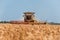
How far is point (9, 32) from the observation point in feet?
26.0

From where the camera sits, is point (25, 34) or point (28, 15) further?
point (28, 15)

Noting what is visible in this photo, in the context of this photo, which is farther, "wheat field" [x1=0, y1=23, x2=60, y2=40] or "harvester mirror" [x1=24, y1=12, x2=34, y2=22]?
"harvester mirror" [x1=24, y1=12, x2=34, y2=22]

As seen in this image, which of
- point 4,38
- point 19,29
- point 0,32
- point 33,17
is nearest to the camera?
point 4,38

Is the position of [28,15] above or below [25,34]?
below

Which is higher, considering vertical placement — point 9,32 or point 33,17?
point 9,32

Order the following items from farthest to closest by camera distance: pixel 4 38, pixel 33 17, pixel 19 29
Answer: pixel 33 17
pixel 19 29
pixel 4 38

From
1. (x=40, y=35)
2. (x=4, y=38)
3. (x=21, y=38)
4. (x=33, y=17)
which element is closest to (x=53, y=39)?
(x=40, y=35)

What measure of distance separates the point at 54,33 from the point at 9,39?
192cm

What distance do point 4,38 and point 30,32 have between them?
1170 millimetres

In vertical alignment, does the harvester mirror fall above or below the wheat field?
below

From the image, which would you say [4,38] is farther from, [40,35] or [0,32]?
[40,35]

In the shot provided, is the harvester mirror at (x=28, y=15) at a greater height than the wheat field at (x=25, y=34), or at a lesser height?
lesser

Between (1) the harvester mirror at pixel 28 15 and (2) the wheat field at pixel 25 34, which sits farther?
(1) the harvester mirror at pixel 28 15

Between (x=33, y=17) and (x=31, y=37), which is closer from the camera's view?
(x=31, y=37)
